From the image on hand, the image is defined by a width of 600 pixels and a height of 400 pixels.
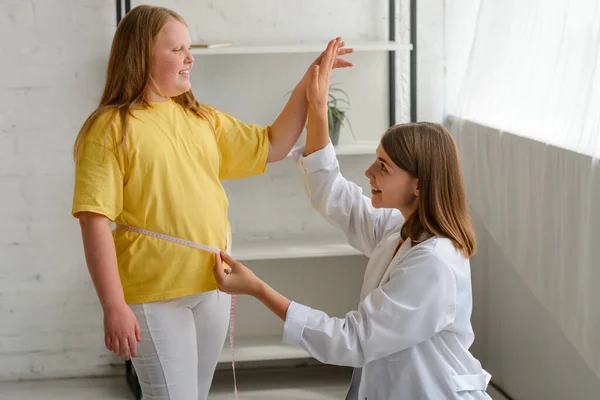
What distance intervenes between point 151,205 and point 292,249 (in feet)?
4.46

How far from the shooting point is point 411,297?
1.58 meters

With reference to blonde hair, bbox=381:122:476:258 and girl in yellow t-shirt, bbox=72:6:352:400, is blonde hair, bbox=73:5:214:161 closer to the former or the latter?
girl in yellow t-shirt, bbox=72:6:352:400

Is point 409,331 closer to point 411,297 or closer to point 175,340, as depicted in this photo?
point 411,297

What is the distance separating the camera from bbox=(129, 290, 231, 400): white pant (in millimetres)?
1721

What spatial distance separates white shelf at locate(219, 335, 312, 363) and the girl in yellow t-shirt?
1.16 meters

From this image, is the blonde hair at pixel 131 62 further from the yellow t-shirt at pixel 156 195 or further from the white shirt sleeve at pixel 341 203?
the white shirt sleeve at pixel 341 203

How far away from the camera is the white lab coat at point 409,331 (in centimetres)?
159

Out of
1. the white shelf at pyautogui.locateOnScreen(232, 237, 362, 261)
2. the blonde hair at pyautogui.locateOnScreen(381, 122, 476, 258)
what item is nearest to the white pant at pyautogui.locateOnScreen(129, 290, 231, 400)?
the blonde hair at pyautogui.locateOnScreen(381, 122, 476, 258)

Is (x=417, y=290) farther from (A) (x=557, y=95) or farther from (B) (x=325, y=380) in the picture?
(B) (x=325, y=380)

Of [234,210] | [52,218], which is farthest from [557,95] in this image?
[52,218]

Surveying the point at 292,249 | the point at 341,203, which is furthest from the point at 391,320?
the point at 292,249

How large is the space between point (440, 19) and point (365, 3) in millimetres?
294

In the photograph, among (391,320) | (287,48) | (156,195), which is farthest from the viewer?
(287,48)

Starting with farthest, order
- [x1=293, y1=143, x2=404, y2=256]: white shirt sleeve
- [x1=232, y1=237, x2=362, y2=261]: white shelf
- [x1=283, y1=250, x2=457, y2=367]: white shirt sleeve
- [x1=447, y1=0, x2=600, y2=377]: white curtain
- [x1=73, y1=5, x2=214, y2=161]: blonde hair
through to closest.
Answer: [x1=232, y1=237, x2=362, y2=261]: white shelf
[x1=447, y1=0, x2=600, y2=377]: white curtain
[x1=293, y1=143, x2=404, y2=256]: white shirt sleeve
[x1=73, y1=5, x2=214, y2=161]: blonde hair
[x1=283, y1=250, x2=457, y2=367]: white shirt sleeve
